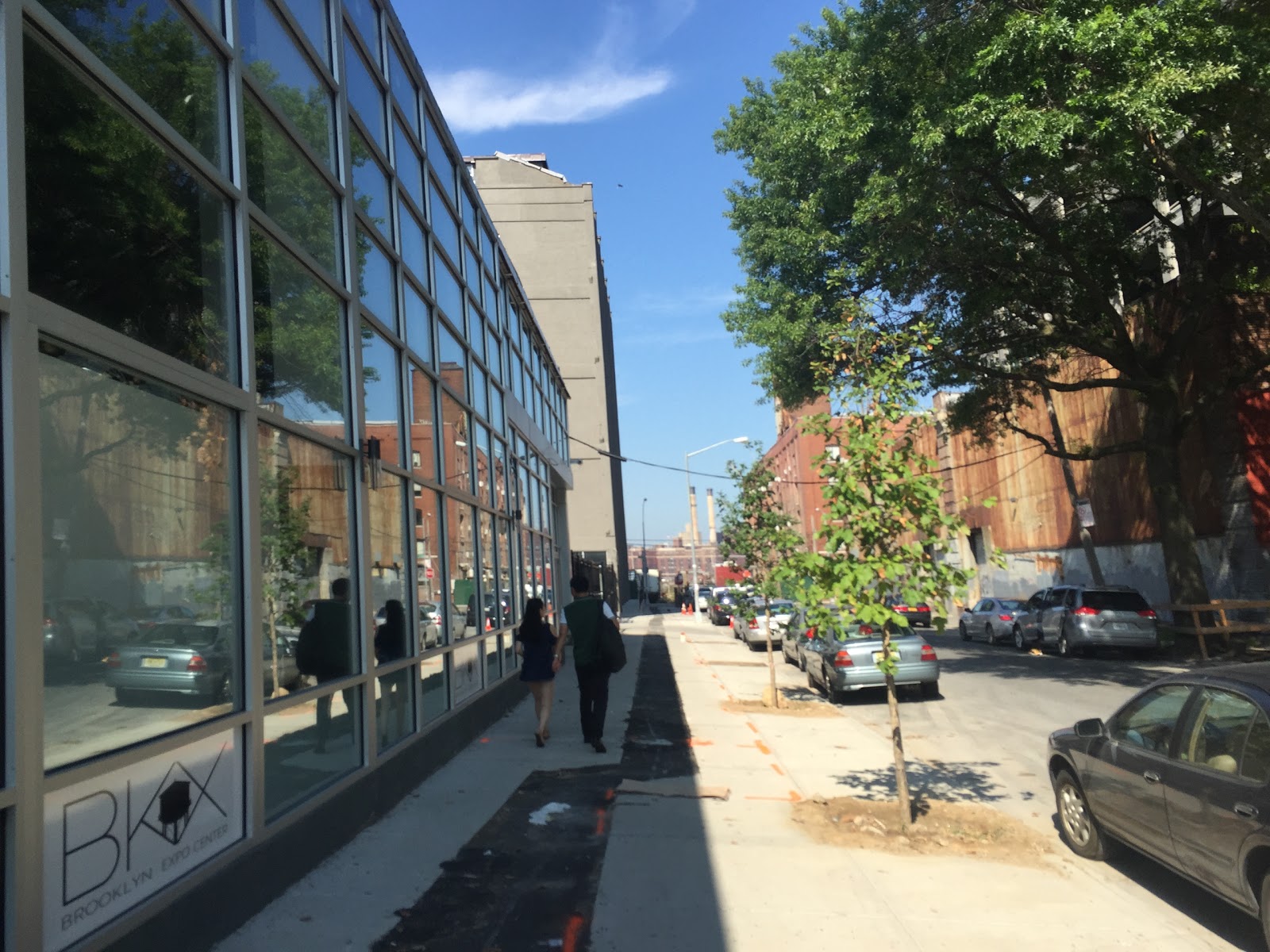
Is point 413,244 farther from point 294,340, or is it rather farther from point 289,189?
point 294,340

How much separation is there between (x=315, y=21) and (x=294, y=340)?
114 inches

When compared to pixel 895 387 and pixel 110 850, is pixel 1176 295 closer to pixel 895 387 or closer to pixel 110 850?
pixel 895 387

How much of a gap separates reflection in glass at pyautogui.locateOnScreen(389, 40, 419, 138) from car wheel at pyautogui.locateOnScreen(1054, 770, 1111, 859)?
893 centimetres

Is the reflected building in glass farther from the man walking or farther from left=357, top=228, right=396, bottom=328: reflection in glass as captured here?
the man walking

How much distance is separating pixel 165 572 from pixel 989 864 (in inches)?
208

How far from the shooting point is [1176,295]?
1934 cm

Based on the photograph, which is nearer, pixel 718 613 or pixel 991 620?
pixel 991 620

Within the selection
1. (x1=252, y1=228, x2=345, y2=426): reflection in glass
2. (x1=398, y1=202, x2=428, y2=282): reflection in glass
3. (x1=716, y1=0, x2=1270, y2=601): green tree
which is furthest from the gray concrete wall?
(x1=252, y1=228, x2=345, y2=426): reflection in glass

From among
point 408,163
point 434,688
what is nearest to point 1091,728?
point 434,688

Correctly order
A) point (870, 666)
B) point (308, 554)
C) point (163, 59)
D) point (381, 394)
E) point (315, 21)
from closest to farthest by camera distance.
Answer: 1. point (163, 59)
2. point (308, 554)
3. point (315, 21)
4. point (381, 394)
5. point (870, 666)

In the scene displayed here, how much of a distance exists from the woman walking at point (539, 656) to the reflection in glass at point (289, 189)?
179 inches

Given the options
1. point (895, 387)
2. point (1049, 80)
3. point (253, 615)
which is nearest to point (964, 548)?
point (1049, 80)

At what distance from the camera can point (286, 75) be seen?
7.25 metres

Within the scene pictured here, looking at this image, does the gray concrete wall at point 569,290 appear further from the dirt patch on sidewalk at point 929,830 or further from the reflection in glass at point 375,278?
the dirt patch on sidewalk at point 929,830
